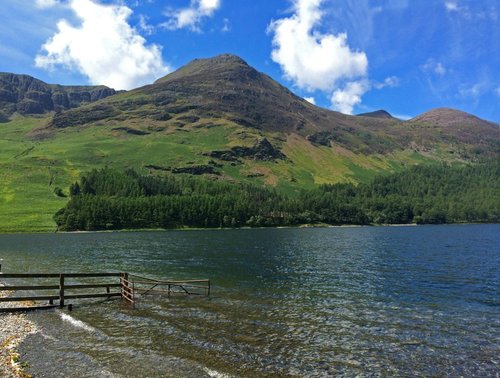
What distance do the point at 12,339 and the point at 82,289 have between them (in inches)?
933

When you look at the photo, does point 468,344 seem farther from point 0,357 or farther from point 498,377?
point 0,357

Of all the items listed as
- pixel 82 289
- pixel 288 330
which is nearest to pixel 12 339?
pixel 288 330

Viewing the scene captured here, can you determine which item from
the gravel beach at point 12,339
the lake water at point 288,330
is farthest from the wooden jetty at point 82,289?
the gravel beach at point 12,339

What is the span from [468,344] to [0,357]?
34.4 meters

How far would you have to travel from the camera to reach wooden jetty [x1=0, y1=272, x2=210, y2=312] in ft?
129

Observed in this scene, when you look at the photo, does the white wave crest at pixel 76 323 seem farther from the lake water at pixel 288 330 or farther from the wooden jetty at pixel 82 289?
the wooden jetty at pixel 82 289

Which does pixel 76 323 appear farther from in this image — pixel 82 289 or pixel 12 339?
pixel 82 289

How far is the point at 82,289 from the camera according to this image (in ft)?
172

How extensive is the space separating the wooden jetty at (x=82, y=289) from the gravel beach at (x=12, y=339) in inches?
86.3

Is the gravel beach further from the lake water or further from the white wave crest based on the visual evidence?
the white wave crest

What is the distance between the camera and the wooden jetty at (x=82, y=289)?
3928 centimetres

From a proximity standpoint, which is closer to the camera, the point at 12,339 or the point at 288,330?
the point at 12,339

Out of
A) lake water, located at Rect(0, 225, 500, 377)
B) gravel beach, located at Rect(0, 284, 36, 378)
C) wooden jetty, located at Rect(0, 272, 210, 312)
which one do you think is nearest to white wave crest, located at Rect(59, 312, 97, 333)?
lake water, located at Rect(0, 225, 500, 377)

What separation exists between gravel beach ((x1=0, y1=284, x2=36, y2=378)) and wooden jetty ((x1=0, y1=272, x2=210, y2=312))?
2.19 metres
